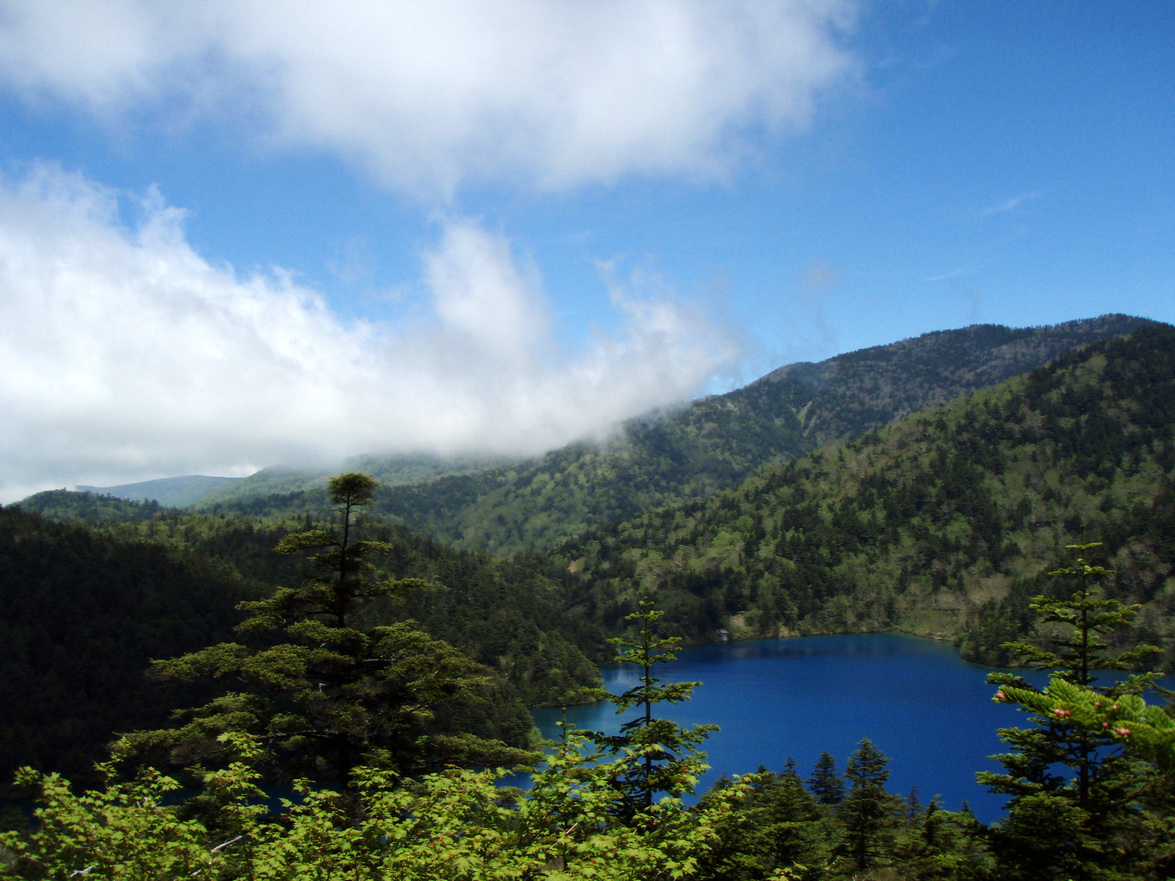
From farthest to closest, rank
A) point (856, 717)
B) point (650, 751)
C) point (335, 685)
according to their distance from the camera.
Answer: point (856, 717) → point (335, 685) → point (650, 751)

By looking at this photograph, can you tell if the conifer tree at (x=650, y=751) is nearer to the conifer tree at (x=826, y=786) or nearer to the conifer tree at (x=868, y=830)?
the conifer tree at (x=868, y=830)

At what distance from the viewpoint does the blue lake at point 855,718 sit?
10212 centimetres

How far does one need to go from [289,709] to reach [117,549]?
187m

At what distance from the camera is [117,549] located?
16888 centimetres

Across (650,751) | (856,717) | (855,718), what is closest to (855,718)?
(855,718)

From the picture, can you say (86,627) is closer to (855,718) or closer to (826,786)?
(826,786)

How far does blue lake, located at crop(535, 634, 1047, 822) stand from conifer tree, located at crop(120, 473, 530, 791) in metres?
67.3

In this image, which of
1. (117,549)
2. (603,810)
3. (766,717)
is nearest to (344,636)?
(603,810)

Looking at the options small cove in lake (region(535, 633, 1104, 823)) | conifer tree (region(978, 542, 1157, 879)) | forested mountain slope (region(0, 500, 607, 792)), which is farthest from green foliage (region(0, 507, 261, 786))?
conifer tree (region(978, 542, 1157, 879))

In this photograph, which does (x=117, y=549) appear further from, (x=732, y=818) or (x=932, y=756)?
(x=732, y=818)

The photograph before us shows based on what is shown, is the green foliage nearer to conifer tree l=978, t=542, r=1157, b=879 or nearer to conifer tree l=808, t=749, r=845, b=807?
conifer tree l=808, t=749, r=845, b=807

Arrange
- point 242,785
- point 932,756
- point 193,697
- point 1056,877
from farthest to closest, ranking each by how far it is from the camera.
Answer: point 193,697 → point 932,756 → point 1056,877 → point 242,785

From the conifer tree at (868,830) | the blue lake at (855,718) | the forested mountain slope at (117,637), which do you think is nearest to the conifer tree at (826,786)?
the blue lake at (855,718)

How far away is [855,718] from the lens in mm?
135125
